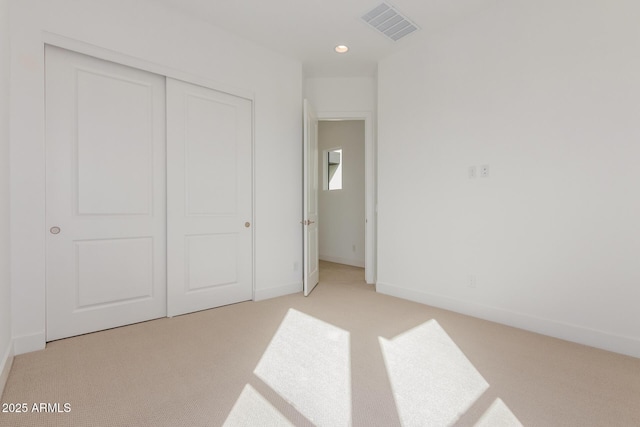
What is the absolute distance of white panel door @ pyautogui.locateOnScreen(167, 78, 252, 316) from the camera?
2.96 m

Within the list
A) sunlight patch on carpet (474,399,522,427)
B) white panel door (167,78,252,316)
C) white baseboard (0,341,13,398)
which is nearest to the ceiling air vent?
white panel door (167,78,252,316)

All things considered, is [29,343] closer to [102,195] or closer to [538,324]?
[102,195]

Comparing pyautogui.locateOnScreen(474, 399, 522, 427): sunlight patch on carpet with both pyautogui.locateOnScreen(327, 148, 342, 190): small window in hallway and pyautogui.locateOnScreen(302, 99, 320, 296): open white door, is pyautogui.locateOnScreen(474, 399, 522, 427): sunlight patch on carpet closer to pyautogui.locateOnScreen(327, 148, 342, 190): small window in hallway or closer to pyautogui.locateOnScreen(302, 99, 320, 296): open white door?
pyautogui.locateOnScreen(302, 99, 320, 296): open white door

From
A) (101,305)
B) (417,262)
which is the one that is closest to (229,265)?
(101,305)

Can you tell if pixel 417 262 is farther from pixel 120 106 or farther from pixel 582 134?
pixel 120 106

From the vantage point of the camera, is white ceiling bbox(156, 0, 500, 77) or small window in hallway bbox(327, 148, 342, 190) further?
small window in hallway bbox(327, 148, 342, 190)

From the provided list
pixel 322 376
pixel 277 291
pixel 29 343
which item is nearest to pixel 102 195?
pixel 29 343

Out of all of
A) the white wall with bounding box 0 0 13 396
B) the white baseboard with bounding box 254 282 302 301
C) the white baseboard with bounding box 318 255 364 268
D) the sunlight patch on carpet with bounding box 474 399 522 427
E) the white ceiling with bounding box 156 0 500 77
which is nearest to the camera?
the sunlight patch on carpet with bounding box 474 399 522 427

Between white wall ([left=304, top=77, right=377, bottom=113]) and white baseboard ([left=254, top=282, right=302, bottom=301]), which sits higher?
white wall ([left=304, top=77, right=377, bottom=113])

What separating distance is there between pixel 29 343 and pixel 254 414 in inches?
72.3

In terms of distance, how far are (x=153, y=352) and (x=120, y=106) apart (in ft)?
6.56

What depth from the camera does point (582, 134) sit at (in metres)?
2.39

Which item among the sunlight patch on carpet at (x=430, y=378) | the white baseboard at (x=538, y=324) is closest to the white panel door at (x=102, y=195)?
the sunlight patch on carpet at (x=430, y=378)

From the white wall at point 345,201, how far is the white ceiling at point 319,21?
2183 mm
